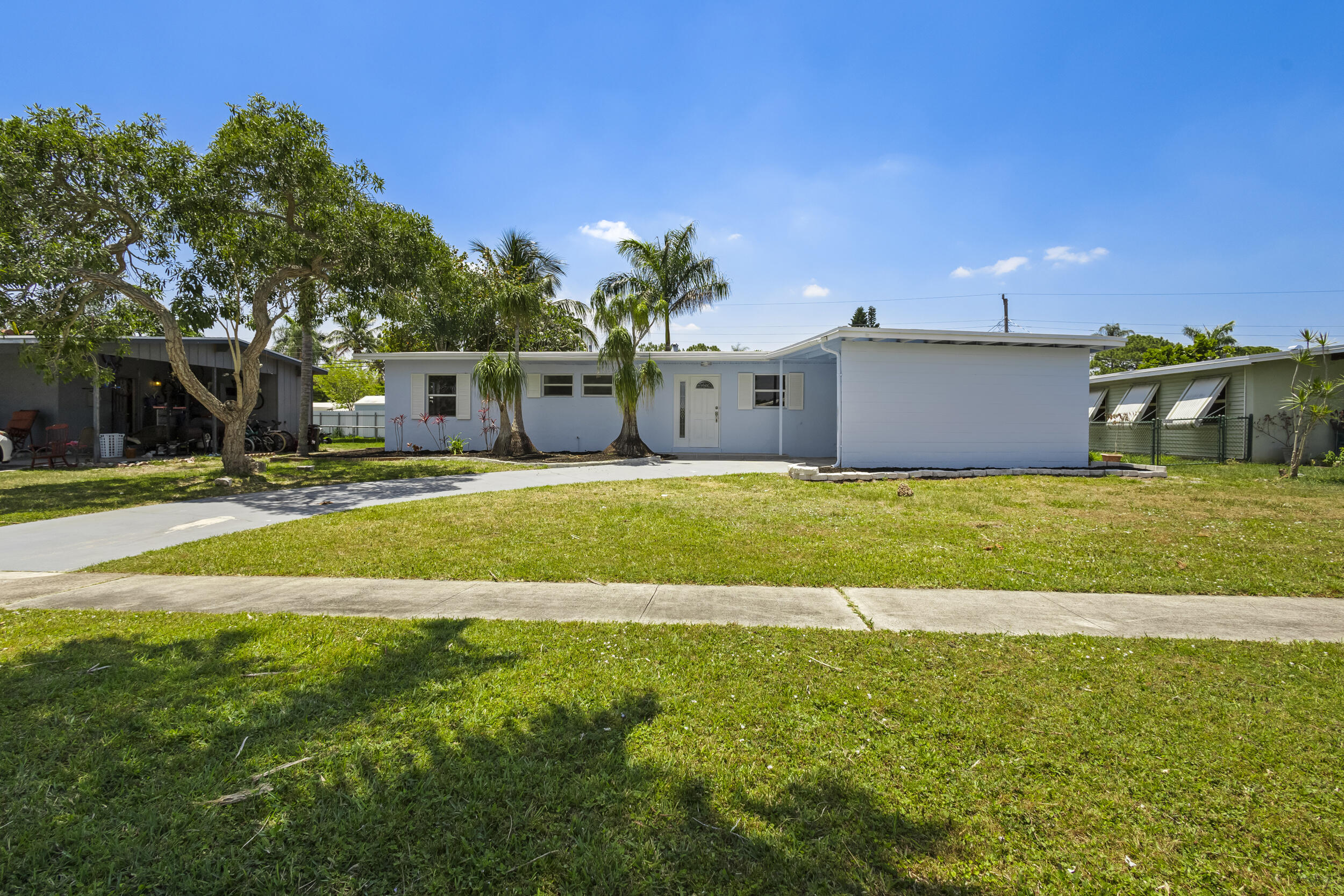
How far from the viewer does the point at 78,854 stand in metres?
1.88

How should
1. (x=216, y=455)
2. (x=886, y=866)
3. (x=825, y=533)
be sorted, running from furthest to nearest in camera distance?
(x=216, y=455), (x=825, y=533), (x=886, y=866)

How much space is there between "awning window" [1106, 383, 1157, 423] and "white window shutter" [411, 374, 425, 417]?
21.1 meters

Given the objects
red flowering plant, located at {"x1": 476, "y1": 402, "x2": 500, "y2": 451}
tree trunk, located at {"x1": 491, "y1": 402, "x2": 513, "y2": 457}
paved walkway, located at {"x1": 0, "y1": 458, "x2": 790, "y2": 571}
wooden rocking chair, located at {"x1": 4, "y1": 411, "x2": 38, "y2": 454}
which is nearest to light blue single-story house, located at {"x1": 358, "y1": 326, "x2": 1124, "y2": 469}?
red flowering plant, located at {"x1": 476, "y1": 402, "x2": 500, "y2": 451}

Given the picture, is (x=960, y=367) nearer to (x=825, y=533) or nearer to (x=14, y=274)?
(x=825, y=533)

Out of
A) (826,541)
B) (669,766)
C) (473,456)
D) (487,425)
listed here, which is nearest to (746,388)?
(487,425)

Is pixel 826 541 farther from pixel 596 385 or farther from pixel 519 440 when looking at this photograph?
pixel 596 385

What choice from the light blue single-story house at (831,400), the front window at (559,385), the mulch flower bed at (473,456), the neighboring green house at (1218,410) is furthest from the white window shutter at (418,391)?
the neighboring green house at (1218,410)

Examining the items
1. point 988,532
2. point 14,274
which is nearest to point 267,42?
point 14,274

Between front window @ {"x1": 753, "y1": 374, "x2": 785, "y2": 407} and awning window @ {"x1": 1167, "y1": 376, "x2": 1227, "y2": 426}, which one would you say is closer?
awning window @ {"x1": 1167, "y1": 376, "x2": 1227, "y2": 426}

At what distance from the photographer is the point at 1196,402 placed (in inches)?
671

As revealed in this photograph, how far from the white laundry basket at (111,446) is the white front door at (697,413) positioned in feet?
45.1

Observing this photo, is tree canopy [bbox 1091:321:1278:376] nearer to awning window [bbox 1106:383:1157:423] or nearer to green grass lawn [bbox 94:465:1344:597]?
awning window [bbox 1106:383:1157:423]

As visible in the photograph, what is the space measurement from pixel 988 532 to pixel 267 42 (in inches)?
507

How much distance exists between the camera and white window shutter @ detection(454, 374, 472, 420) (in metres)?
17.7
